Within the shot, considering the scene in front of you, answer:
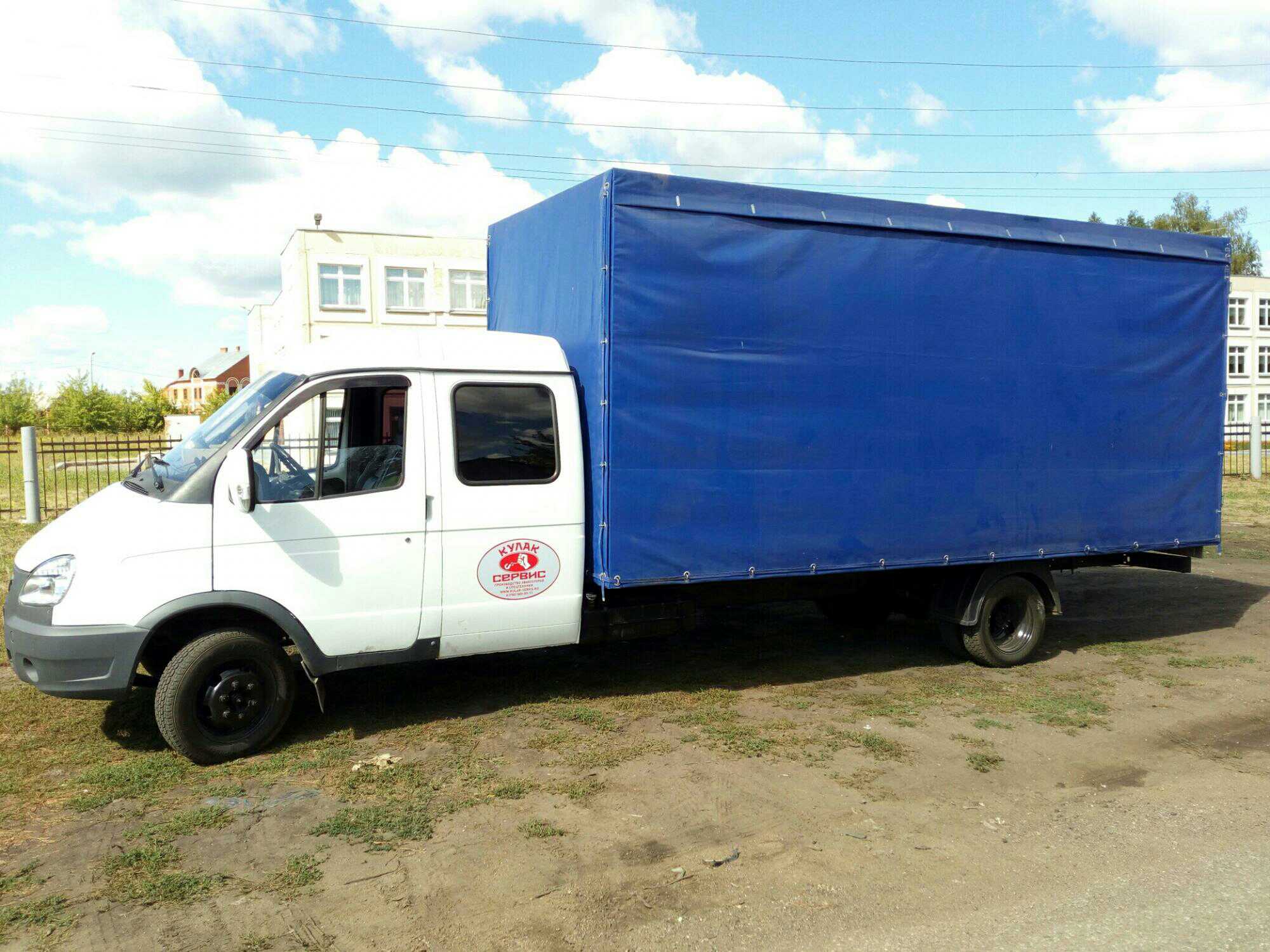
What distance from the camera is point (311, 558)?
18.3 ft

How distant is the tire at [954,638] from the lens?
25.8ft

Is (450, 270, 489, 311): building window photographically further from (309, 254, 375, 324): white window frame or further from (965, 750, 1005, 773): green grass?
(965, 750, 1005, 773): green grass

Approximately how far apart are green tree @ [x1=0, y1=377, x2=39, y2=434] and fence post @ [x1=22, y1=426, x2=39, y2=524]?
42.9 meters

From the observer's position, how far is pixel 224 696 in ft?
18.0

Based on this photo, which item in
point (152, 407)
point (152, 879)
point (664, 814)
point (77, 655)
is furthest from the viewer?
point (152, 407)

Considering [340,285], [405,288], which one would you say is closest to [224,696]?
[340,285]

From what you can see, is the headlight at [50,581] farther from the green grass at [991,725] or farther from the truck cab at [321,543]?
the green grass at [991,725]

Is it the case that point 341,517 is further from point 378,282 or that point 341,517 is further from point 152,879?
point 378,282

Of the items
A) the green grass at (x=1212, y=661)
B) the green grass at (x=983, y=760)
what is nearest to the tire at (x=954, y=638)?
the green grass at (x=1212, y=661)

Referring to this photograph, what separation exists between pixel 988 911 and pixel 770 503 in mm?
3069

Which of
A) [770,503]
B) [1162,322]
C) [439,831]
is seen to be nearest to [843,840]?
[439,831]

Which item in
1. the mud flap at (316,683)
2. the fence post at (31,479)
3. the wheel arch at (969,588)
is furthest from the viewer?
the fence post at (31,479)

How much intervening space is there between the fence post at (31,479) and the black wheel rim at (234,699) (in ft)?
38.9

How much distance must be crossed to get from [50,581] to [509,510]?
2.49 m
